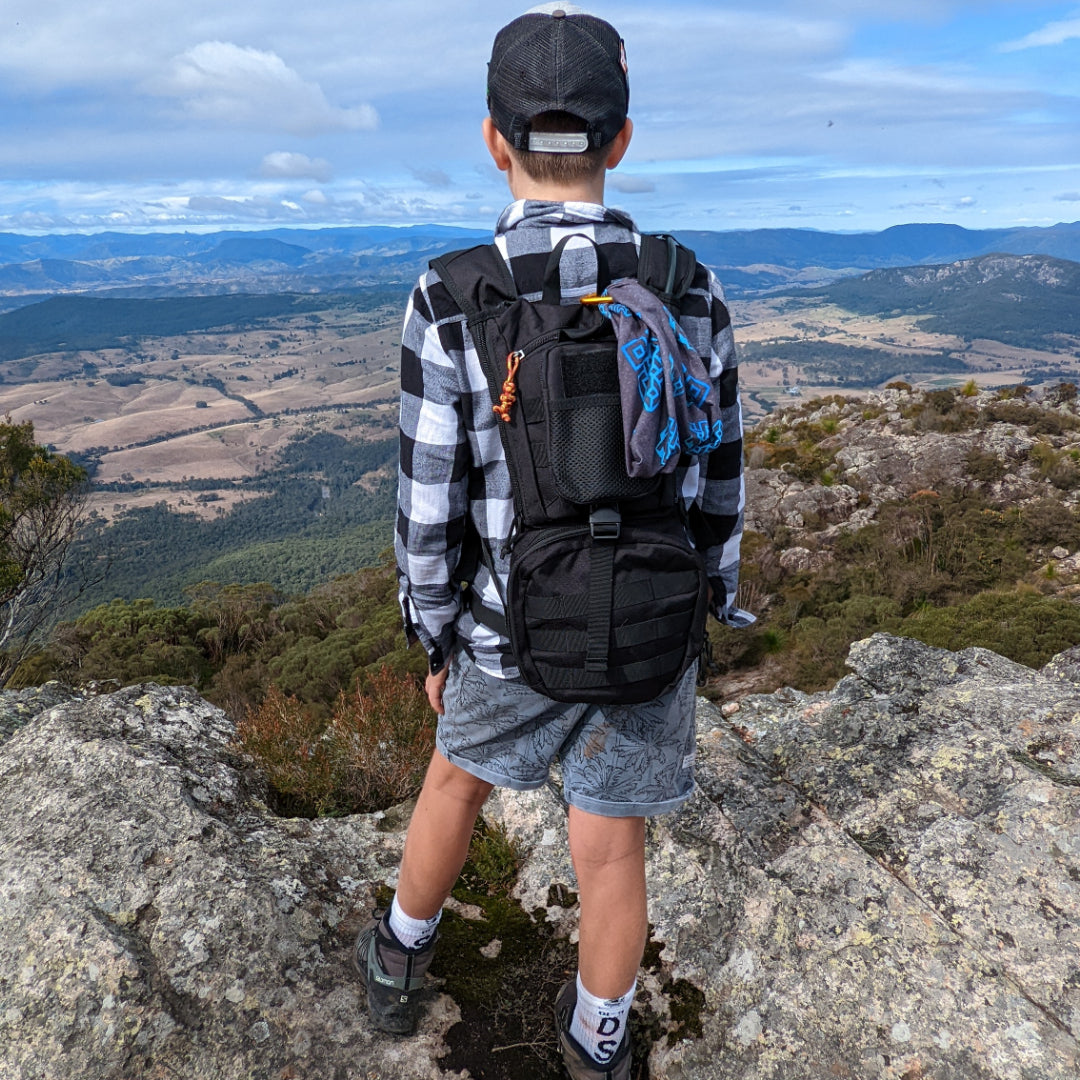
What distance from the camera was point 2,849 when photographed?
9.25ft

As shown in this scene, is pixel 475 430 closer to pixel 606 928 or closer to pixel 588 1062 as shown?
pixel 606 928

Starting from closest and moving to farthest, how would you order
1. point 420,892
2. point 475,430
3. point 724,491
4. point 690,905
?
point 475,430 < point 724,491 < point 420,892 < point 690,905

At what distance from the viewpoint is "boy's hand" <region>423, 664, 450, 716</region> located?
2.18 m

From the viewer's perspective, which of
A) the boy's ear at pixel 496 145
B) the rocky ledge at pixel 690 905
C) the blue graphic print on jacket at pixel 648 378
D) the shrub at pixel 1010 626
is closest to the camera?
the blue graphic print on jacket at pixel 648 378

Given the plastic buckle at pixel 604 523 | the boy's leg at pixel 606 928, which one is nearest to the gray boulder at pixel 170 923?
the boy's leg at pixel 606 928

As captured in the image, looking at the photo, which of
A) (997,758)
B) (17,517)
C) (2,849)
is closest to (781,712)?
(997,758)

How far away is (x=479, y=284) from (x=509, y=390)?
278mm

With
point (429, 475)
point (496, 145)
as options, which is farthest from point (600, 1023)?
point (496, 145)

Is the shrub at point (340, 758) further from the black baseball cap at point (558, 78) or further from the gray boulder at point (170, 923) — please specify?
the black baseball cap at point (558, 78)

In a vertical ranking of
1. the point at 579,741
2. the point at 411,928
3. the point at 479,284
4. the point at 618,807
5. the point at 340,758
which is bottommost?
the point at 340,758

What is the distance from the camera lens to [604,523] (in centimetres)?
159

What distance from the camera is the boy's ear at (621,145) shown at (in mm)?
1774

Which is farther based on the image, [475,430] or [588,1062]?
[588,1062]

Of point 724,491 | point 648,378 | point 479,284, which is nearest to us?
point 648,378
